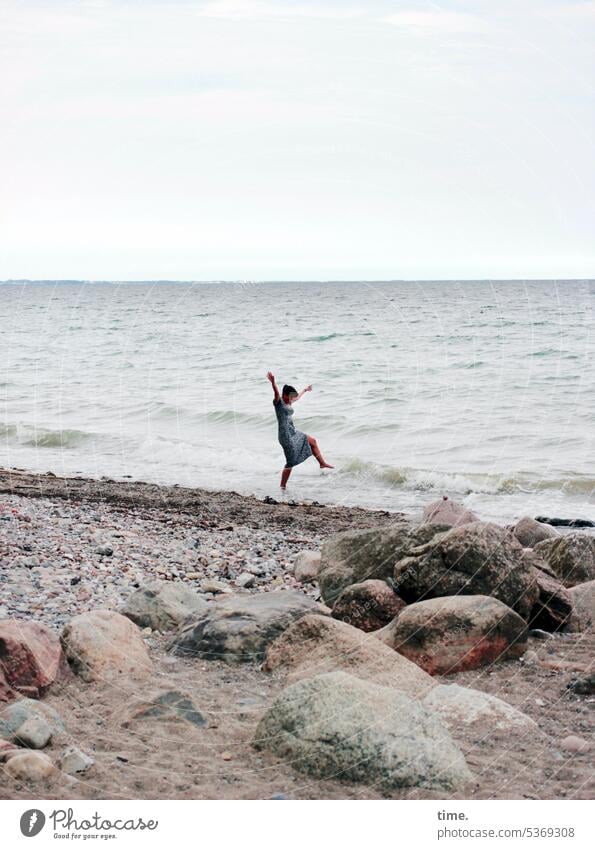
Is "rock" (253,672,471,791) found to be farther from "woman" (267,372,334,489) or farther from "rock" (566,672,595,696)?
"woman" (267,372,334,489)

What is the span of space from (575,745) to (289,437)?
8.97 meters

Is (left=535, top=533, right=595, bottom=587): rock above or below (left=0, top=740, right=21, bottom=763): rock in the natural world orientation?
below

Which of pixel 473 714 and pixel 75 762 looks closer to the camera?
pixel 75 762

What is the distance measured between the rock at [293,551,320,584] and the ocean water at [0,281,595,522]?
2804 mm

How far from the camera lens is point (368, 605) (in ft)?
21.9

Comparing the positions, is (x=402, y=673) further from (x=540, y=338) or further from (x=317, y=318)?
(x=317, y=318)

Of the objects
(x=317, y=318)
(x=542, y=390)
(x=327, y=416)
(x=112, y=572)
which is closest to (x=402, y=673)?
(x=112, y=572)

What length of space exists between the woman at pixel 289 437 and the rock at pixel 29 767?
8.63 m

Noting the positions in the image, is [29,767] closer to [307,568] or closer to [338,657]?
[338,657]

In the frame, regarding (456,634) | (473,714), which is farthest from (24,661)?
(456,634)

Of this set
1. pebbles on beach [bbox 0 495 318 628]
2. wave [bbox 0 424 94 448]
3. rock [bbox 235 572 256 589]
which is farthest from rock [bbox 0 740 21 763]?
wave [bbox 0 424 94 448]

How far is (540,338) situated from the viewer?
3416 centimetres

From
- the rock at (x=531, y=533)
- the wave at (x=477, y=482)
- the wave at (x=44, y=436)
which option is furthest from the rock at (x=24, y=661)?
the wave at (x=44, y=436)

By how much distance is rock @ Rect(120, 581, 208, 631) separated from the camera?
6691 mm
